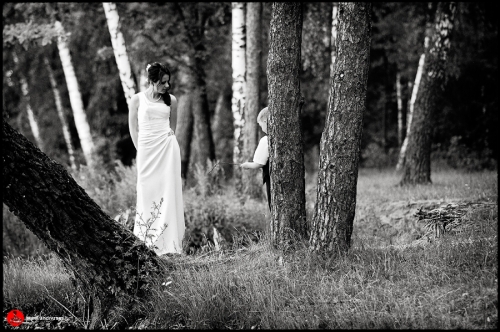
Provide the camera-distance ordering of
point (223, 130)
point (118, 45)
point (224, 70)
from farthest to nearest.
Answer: point (223, 130) → point (224, 70) → point (118, 45)

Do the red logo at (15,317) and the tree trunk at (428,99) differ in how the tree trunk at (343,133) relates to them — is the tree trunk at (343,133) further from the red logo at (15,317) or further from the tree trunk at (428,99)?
the tree trunk at (428,99)

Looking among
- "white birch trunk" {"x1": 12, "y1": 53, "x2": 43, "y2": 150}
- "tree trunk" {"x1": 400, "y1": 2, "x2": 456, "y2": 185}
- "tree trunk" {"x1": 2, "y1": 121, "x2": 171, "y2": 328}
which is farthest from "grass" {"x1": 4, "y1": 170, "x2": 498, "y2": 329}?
"white birch trunk" {"x1": 12, "y1": 53, "x2": 43, "y2": 150}

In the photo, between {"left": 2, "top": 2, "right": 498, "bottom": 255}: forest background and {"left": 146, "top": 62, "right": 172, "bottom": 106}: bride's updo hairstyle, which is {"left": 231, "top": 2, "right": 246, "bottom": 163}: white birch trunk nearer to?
{"left": 2, "top": 2, "right": 498, "bottom": 255}: forest background

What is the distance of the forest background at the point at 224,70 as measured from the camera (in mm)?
14133

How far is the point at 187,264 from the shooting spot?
18.4 feet

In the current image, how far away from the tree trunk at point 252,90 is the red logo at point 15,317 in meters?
5.35

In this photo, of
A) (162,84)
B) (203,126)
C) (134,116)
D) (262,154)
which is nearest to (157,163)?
(134,116)

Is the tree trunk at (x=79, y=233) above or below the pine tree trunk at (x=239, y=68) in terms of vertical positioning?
below

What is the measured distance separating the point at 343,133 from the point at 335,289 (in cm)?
151

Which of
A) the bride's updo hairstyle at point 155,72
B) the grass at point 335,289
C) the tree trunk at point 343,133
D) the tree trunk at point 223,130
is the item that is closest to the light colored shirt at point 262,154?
the grass at point 335,289

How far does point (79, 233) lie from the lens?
4.94m

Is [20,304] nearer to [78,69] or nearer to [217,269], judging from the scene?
[217,269]

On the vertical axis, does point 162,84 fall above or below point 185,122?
above

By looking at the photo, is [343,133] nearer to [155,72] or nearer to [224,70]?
[155,72]
